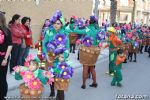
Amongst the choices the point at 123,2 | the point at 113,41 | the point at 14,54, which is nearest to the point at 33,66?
the point at 14,54

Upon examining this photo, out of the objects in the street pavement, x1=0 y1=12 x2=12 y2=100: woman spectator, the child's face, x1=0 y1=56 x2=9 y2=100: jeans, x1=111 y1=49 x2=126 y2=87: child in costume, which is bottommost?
the street pavement

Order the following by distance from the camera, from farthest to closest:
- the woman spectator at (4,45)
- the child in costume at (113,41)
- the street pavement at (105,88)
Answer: the child in costume at (113,41) → the street pavement at (105,88) → the woman spectator at (4,45)

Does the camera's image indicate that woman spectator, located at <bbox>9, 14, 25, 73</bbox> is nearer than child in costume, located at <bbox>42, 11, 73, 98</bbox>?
No

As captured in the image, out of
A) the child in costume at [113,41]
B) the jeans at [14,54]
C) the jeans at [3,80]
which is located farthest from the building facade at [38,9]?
the jeans at [3,80]

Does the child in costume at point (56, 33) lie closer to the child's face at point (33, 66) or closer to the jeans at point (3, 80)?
the child's face at point (33, 66)

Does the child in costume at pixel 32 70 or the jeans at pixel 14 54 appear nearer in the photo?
the child in costume at pixel 32 70

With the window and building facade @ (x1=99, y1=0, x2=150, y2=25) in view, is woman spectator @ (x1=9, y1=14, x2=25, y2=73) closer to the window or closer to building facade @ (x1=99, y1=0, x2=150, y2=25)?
building facade @ (x1=99, y1=0, x2=150, y2=25)

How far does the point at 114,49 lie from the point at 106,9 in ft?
160

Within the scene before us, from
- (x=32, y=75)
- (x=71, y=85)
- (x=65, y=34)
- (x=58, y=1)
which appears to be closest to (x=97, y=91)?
(x=71, y=85)

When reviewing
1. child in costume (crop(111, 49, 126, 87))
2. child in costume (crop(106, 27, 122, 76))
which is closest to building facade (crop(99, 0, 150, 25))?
child in costume (crop(106, 27, 122, 76))

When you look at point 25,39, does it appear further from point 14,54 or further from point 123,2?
point 123,2

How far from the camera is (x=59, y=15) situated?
7.35 meters

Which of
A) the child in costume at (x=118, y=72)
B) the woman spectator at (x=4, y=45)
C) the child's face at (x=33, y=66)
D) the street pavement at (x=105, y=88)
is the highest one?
the woman spectator at (x=4, y=45)

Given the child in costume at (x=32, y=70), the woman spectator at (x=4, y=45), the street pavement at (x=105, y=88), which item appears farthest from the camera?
the street pavement at (x=105, y=88)
